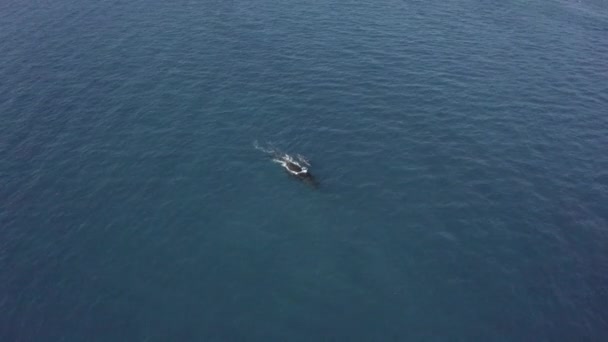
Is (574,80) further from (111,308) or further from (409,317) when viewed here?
(111,308)

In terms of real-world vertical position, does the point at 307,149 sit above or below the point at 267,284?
above

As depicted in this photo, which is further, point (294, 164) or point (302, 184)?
point (294, 164)

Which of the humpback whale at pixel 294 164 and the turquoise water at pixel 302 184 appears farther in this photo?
the humpback whale at pixel 294 164

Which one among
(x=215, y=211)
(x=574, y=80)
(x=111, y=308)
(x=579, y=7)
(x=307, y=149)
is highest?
(x=579, y=7)

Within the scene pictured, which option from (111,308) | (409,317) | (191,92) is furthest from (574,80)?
(111,308)

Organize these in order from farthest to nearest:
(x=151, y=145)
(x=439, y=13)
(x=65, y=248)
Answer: (x=439, y=13)
(x=151, y=145)
(x=65, y=248)

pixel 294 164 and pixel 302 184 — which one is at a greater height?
pixel 294 164

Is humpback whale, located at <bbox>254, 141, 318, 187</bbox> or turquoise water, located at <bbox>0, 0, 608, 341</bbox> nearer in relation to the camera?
turquoise water, located at <bbox>0, 0, 608, 341</bbox>

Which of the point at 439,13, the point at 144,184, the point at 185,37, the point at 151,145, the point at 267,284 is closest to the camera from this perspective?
the point at 267,284
